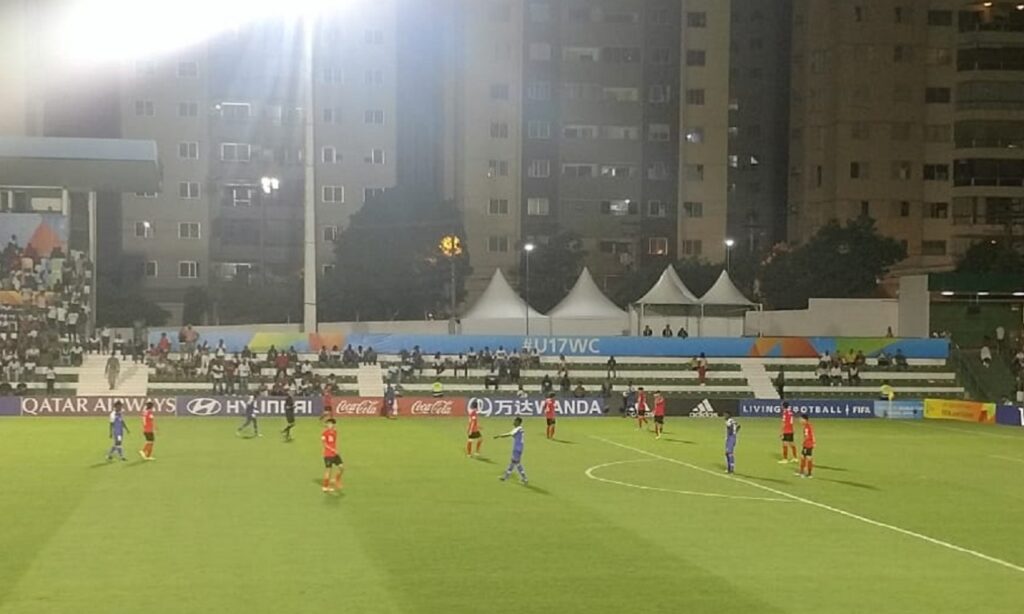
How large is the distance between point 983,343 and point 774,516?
162ft

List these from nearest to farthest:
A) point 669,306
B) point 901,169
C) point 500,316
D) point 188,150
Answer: point 500,316 → point 669,306 → point 188,150 → point 901,169

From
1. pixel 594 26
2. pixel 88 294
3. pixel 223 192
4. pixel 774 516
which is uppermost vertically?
pixel 594 26

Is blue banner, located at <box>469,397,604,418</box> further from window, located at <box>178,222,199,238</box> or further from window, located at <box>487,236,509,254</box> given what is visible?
window, located at <box>178,222,199,238</box>

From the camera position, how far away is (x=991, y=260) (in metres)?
73.1

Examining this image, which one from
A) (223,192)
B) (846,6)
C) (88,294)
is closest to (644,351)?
(88,294)

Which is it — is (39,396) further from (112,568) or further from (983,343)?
(983,343)

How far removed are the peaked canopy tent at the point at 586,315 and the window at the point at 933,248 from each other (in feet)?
116

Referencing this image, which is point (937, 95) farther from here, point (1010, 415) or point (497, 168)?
point (1010, 415)

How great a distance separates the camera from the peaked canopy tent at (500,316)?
60625 mm

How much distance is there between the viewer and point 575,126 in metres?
83.6

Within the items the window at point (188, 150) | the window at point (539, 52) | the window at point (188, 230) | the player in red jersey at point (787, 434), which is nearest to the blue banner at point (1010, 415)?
the player in red jersey at point (787, 434)

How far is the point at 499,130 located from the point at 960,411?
4145 centimetres

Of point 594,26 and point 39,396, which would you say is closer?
point 39,396

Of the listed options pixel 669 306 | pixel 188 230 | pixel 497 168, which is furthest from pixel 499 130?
pixel 669 306
